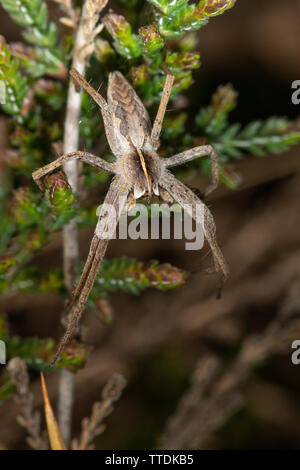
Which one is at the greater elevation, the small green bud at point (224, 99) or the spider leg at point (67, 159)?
the small green bud at point (224, 99)

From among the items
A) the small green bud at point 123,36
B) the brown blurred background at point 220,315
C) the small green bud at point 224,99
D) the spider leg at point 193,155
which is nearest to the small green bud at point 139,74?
the small green bud at point 123,36

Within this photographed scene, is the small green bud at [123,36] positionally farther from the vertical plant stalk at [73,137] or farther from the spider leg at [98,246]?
the spider leg at [98,246]

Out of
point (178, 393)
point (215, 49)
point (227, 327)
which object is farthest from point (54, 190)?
point (215, 49)

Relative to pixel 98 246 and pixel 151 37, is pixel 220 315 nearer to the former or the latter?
pixel 98 246

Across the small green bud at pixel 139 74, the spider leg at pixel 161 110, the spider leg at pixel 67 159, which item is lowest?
the spider leg at pixel 67 159

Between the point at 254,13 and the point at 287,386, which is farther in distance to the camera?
the point at 254,13

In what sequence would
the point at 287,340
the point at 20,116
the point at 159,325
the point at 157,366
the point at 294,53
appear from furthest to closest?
the point at 294,53 < the point at 157,366 < the point at 159,325 < the point at 287,340 < the point at 20,116

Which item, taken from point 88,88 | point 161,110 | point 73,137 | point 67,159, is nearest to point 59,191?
point 67,159

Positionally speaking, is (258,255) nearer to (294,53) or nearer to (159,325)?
(159,325)
